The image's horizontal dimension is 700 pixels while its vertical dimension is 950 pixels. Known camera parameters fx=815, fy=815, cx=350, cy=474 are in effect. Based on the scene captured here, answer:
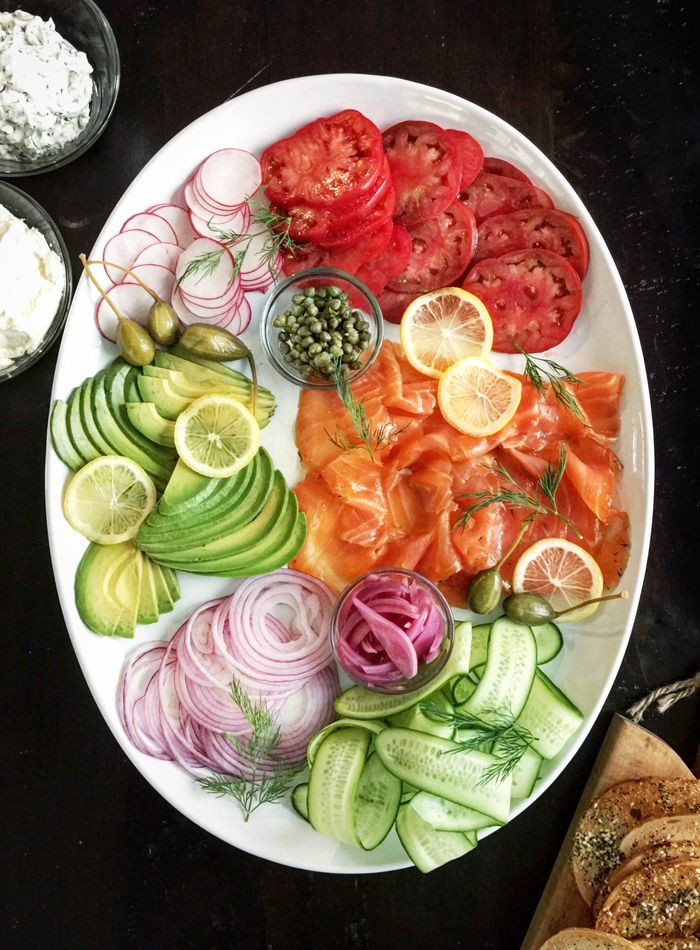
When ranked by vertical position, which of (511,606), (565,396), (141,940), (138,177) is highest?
(138,177)

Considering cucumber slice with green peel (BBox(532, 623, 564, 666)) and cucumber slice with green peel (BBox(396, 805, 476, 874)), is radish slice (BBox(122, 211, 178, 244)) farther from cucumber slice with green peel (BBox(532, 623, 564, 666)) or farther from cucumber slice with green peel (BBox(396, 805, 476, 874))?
cucumber slice with green peel (BBox(396, 805, 476, 874))

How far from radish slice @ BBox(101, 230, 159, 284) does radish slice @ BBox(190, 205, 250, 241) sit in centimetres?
13

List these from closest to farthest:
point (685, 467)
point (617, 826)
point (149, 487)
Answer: point (149, 487) → point (617, 826) → point (685, 467)

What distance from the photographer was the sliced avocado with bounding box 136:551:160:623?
231 centimetres

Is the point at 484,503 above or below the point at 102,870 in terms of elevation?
above

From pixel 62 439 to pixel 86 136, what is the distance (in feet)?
3.09

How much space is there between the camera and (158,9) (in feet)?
8.33

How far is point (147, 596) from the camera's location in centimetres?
231

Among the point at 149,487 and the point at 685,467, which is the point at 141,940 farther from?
the point at 685,467

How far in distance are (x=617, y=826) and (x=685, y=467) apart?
1.13 m

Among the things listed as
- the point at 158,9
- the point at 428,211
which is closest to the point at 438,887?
the point at 428,211

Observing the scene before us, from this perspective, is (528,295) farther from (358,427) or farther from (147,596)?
(147,596)

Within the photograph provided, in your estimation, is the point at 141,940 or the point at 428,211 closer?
the point at 428,211

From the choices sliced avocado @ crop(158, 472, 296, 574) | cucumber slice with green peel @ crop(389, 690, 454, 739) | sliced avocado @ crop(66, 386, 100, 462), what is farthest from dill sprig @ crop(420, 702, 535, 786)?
sliced avocado @ crop(66, 386, 100, 462)
